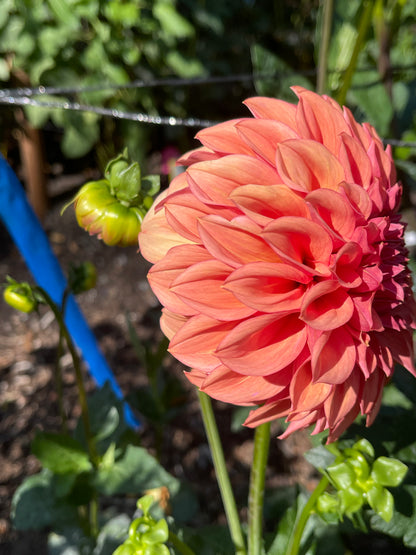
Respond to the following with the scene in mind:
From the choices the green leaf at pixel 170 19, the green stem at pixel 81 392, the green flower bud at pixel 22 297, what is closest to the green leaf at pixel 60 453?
the green stem at pixel 81 392

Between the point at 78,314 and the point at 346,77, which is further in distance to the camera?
the point at 78,314

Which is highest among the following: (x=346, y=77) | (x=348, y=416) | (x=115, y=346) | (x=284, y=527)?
(x=346, y=77)

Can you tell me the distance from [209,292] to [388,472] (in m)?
0.19

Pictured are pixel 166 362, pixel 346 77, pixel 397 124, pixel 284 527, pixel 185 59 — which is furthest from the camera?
pixel 185 59

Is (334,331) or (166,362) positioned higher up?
(334,331)

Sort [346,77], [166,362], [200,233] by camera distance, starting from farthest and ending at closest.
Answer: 1. [166,362]
2. [346,77]
3. [200,233]

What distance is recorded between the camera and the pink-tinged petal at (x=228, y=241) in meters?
0.35

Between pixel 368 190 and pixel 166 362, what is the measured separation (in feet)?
3.49

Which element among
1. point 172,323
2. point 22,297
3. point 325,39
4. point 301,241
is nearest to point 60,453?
point 22,297

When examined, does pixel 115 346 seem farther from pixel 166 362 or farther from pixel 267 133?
pixel 267 133

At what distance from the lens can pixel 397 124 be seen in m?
1.19

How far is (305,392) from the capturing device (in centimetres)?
37

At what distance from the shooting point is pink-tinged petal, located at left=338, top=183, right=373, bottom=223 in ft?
1.16

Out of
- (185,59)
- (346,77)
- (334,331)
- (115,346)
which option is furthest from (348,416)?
(185,59)
